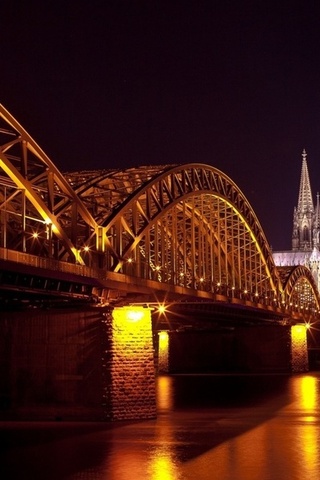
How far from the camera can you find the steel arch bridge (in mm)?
43719

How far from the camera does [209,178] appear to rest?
82562mm

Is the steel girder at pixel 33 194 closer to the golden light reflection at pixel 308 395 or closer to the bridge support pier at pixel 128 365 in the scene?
the bridge support pier at pixel 128 365

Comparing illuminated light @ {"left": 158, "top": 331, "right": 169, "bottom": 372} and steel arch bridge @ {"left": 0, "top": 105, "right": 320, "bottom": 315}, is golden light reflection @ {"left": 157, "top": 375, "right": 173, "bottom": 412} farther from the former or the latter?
illuminated light @ {"left": 158, "top": 331, "right": 169, "bottom": 372}

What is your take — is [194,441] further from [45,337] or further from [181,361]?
[181,361]

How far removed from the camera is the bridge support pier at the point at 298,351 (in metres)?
115

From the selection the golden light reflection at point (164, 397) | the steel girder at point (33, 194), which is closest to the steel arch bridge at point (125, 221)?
the steel girder at point (33, 194)

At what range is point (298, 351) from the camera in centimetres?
11675

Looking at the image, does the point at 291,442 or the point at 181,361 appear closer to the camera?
the point at 291,442

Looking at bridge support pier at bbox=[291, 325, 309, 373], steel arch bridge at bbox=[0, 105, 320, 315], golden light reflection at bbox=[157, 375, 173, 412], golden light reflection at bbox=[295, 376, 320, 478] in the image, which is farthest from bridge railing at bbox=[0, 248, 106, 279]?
bridge support pier at bbox=[291, 325, 309, 373]

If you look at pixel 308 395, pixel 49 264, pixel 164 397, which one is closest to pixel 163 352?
pixel 164 397

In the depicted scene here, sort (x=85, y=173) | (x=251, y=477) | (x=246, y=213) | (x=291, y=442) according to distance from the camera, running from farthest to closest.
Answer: (x=246, y=213) → (x=85, y=173) → (x=291, y=442) → (x=251, y=477)

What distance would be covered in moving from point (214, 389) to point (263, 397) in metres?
13.7

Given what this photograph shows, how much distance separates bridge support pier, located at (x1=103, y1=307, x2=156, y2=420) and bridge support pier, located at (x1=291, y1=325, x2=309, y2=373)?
68518 millimetres

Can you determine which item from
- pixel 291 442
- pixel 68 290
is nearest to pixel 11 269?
pixel 68 290
